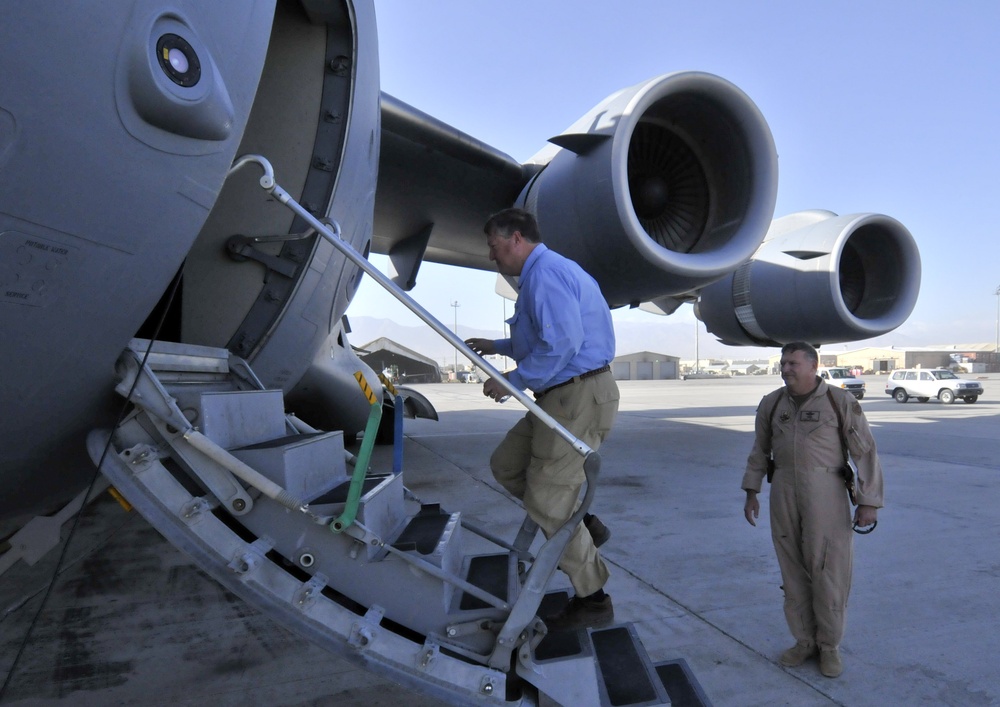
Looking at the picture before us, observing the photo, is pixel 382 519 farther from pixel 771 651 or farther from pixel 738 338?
pixel 738 338

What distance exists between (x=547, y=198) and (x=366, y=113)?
2.13 m

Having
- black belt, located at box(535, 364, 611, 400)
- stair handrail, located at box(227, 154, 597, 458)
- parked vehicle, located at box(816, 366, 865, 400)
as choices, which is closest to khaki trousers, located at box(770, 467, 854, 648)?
black belt, located at box(535, 364, 611, 400)

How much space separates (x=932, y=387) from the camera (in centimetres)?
2144

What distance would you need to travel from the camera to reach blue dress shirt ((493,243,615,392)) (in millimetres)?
2311

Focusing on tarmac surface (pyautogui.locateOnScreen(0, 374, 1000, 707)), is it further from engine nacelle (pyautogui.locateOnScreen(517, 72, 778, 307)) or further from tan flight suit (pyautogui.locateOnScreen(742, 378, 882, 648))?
engine nacelle (pyautogui.locateOnScreen(517, 72, 778, 307))

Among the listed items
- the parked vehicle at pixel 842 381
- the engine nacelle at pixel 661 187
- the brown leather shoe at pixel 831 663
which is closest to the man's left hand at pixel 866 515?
the brown leather shoe at pixel 831 663

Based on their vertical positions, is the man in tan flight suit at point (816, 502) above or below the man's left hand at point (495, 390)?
below

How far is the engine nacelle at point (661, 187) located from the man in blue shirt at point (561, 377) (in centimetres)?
220

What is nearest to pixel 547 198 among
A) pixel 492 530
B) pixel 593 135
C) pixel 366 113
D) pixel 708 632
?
pixel 593 135

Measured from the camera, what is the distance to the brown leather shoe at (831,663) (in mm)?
2539

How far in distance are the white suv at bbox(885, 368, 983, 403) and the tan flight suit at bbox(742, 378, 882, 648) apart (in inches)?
857

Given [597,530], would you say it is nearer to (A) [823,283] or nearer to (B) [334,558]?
(B) [334,558]

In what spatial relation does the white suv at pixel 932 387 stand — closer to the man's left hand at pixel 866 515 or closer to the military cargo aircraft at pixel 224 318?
the man's left hand at pixel 866 515

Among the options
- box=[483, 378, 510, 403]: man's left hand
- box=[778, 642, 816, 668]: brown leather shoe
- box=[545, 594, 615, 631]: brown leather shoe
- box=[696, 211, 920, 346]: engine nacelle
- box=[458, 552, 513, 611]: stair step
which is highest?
box=[696, 211, 920, 346]: engine nacelle
